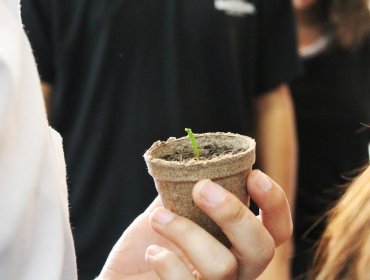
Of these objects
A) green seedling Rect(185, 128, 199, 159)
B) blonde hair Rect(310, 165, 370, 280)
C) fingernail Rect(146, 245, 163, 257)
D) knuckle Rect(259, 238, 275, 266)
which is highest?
green seedling Rect(185, 128, 199, 159)

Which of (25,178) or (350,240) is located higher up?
(25,178)

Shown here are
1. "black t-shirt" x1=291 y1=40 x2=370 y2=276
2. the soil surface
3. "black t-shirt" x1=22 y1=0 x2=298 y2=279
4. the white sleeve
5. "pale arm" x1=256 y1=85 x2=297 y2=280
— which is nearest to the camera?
the white sleeve

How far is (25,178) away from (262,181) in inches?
14.7

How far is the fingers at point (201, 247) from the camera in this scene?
0.94 meters

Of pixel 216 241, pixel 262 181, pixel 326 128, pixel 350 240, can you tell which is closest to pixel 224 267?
pixel 216 241

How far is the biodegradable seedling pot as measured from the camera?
3.09 ft

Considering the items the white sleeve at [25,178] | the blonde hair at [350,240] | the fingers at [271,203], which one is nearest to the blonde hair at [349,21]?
the blonde hair at [350,240]

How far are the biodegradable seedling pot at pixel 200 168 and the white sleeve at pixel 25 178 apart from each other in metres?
0.17

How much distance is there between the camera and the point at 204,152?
1.03 meters

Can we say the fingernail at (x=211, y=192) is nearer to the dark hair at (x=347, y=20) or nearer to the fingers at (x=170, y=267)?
the fingers at (x=170, y=267)

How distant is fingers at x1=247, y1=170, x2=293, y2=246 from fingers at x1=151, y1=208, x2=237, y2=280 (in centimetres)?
11

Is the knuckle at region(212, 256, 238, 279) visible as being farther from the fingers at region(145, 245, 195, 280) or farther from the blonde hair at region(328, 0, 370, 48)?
the blonde hair at region(328, 0, 370, 48)

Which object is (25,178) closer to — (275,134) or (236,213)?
(236,213)

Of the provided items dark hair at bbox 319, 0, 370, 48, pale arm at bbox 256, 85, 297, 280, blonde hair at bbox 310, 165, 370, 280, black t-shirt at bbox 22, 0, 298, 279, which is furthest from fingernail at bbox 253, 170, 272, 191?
dark hair at bbox 319, 0, 370, 48
